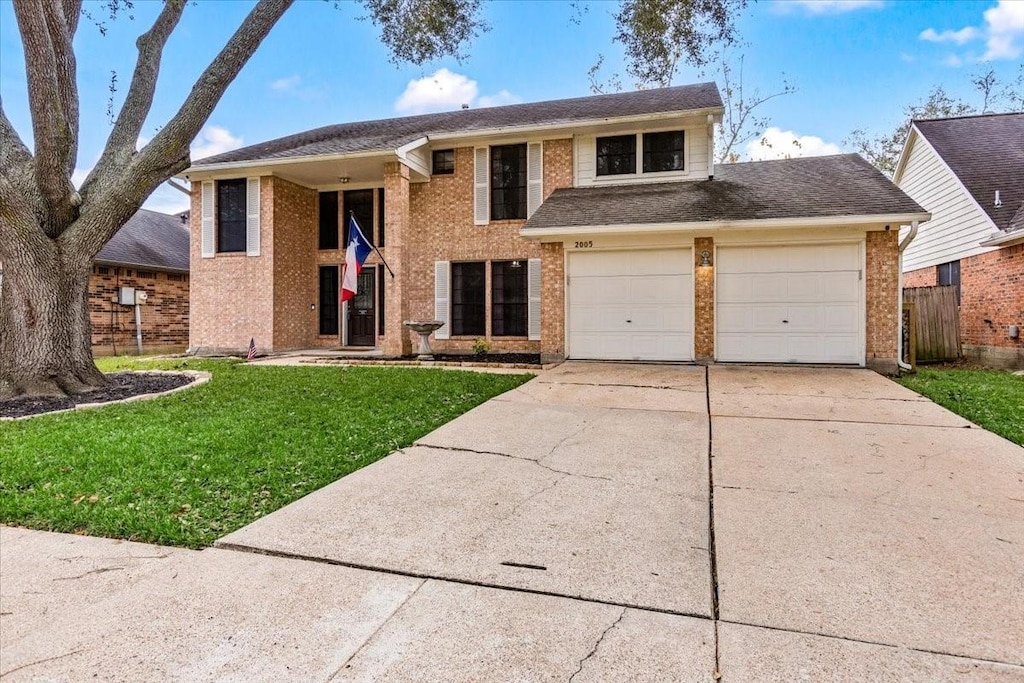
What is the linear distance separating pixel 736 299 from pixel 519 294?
4720mm

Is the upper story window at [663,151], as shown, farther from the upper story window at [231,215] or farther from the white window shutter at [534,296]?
the upper story window at [231,215]

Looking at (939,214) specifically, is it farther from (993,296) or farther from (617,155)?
(617,155)

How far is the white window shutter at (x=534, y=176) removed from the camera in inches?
488

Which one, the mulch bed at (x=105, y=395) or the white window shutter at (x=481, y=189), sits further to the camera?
the white window shutter at (x=481, y=189)

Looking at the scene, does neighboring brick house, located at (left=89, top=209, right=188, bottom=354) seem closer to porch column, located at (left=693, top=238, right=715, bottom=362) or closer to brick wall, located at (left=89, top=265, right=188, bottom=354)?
brick wall, located at (left=89, top=265, right=188, bottom=354)

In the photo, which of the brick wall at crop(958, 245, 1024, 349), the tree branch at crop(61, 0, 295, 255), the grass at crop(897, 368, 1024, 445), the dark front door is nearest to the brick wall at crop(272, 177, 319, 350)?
the dark front door

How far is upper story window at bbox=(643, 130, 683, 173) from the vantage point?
38.9 ft

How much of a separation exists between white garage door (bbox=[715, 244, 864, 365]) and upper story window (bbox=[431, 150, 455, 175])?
6630mm

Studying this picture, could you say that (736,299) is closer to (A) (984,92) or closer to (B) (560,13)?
(B) (560,13)

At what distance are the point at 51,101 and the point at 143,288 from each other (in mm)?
9813

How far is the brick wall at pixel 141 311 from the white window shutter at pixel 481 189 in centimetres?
984

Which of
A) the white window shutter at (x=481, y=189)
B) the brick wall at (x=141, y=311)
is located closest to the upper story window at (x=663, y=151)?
the white window shutter at (x=481, y=189)

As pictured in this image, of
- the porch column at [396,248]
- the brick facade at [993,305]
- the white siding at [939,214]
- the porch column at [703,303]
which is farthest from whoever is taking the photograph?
the white siding at [939,214]

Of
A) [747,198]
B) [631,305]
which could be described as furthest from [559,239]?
[747,198]
